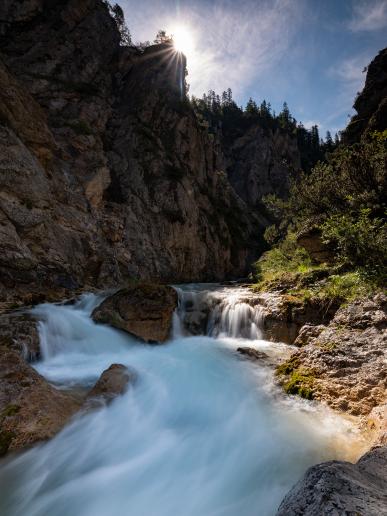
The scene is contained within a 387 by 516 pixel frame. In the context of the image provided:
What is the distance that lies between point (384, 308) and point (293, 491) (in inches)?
229

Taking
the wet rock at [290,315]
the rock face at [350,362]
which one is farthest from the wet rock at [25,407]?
the wet rock at [290,315]

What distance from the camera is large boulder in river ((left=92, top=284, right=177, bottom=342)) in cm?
1038

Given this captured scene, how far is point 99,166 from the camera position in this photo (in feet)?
71.8

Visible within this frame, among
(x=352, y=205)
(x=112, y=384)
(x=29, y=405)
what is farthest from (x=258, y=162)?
(x=29, y=405)

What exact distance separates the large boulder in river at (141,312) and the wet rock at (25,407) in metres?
5.01

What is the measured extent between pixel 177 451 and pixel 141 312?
20.3 feet

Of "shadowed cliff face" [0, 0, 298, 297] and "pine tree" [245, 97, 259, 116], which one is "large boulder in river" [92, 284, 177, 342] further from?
"pine tree" [245, 97, 259, 116]

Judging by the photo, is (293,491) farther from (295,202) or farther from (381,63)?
(381,63)

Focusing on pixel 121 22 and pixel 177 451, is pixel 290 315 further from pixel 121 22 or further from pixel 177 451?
pixel 121 22

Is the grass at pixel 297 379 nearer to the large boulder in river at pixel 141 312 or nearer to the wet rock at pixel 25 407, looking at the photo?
the wet rock at pixel 25 407

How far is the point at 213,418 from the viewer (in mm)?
5754

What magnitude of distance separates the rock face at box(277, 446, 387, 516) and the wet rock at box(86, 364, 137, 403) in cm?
468

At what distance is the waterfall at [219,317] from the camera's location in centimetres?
1126

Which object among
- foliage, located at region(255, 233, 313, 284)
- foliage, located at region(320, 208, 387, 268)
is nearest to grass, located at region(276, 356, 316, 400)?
foliage, located at region(320, 208, 387, 268)
